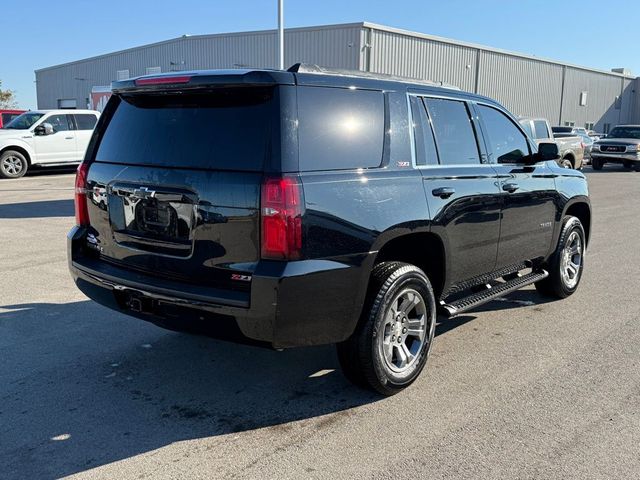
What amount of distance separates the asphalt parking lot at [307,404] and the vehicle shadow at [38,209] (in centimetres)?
559

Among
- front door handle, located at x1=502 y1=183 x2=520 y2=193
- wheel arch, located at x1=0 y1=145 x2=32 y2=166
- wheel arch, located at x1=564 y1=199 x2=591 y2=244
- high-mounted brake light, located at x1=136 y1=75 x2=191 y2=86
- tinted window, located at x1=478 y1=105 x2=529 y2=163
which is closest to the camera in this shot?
high-mounted brake light, located at x1=136 y1=75 x2=191 y2=86

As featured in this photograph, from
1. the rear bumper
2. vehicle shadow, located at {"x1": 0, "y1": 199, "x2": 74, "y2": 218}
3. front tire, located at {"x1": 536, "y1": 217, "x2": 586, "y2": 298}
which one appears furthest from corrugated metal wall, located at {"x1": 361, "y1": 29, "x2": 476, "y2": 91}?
the rear bumper

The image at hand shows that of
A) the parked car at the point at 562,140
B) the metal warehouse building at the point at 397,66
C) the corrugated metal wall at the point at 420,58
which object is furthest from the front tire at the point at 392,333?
the corrugated metal wall at the point at 420,58

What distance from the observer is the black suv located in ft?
10.7

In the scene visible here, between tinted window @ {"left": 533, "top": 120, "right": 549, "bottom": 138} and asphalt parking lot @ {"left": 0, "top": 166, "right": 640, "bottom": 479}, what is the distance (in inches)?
531

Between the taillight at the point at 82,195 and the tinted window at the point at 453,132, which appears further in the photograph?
the tinted window at the point at 453,132

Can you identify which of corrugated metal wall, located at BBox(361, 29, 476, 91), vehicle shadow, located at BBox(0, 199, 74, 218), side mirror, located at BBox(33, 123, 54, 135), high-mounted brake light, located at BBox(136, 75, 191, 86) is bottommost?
vehicle shadow, located at BBox(0, 199, 74, 218)

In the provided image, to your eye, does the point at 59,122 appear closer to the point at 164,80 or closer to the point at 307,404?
the point at 164,80

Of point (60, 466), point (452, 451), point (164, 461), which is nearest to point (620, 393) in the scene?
point (452, 451)

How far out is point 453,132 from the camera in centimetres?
461

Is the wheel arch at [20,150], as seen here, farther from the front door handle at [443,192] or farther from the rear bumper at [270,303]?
the front door handle at [443,192]

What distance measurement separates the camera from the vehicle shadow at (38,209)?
36.0 feet

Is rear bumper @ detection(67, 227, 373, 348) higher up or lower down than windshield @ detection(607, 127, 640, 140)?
lower down

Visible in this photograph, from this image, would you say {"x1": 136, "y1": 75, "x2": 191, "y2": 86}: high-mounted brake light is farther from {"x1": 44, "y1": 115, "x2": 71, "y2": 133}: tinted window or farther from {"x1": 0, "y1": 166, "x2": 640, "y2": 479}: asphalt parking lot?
{"x1": 44, "y1": 115, "x2": 71, "y2": 133}: tinted window
